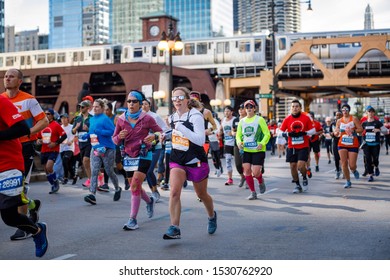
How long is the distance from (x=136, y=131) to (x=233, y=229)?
6.70ft

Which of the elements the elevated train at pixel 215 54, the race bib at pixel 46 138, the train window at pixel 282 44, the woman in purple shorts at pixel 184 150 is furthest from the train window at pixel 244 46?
the woman in purple shorts at pixel 184 150

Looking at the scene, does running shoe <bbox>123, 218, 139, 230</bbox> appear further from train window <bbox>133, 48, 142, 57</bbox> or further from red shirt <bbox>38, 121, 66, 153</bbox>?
train window <bbox>133, 48, 142, 57</bbox>

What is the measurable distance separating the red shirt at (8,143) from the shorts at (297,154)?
8271 mm

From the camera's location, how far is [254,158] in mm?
12562

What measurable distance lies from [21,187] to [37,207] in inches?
94.6

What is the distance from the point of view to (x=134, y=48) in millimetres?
57938

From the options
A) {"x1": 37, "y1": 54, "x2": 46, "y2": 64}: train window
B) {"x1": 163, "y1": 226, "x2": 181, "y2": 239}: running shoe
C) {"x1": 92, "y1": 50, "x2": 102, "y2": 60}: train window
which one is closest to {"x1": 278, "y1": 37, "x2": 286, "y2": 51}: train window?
{"x1": 92, "y1": 50, "x2": 102, "y2": 60}: train window

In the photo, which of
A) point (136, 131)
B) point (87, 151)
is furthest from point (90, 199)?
point (136, 131)

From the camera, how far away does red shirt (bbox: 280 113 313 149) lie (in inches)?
525

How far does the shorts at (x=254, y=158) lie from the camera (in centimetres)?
1252

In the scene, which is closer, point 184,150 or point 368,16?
point 184,150

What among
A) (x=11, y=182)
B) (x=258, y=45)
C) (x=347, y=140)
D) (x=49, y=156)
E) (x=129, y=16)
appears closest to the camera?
(x=11, y=182)

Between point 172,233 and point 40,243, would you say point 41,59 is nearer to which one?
point 172,233
